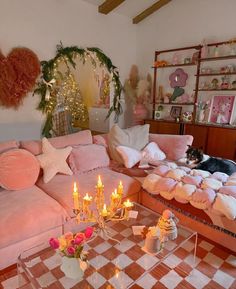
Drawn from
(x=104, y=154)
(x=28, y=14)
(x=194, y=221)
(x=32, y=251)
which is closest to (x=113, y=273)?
(x=32, y=251)

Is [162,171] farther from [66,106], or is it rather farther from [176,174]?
[66,106]

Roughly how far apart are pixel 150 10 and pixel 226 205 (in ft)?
12.4

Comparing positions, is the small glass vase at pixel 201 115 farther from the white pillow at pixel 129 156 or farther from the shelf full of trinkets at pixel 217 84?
the white pillow at pixel 129 156

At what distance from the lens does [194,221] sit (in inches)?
72.9

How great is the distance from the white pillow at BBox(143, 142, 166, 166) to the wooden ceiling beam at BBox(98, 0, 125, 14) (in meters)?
2.42

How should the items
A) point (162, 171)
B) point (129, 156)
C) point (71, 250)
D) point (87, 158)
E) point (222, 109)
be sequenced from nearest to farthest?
point (71, 250), point (162, 171), point (87, 158), point (129, 156), point (222, 109)

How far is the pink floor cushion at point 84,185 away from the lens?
180 cm

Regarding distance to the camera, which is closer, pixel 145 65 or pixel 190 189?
pixel 190 189

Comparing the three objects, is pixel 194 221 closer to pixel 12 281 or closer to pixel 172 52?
pixel 12 281

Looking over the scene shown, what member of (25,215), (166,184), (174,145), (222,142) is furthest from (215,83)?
(25,215)

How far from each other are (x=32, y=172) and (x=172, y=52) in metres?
3.36

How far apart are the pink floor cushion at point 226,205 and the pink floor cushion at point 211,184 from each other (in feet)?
0.45

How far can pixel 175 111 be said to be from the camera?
403cm

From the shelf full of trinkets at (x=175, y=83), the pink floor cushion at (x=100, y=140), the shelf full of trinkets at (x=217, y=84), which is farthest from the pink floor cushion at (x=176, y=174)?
the shelf full of trinkets at (x=175, y=83)
